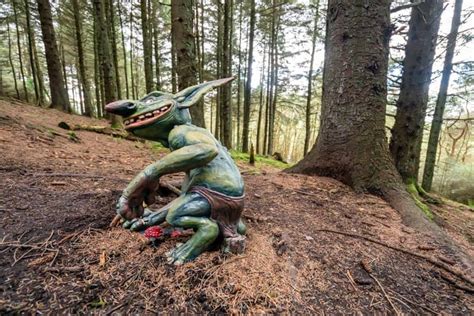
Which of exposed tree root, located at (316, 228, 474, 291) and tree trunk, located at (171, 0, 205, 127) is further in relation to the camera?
tree trunk, located at (171, 0, 205, 127)

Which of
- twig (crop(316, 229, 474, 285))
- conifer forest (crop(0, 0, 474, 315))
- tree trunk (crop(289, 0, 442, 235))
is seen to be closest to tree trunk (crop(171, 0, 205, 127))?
conifer forest (crop(0, 0, 474, 315))

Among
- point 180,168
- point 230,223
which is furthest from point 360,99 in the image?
point 180,168

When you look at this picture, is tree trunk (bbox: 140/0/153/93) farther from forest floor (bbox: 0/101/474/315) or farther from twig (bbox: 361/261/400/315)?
twig (bbox: 361/261/400/315)

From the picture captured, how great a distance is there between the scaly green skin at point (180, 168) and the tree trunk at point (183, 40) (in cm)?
406

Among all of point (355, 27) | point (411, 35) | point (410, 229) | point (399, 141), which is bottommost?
point (410, 229)

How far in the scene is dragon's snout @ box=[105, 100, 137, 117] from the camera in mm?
1550

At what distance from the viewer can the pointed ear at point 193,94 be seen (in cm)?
171

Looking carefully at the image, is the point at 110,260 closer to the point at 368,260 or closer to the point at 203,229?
the point at 203,229

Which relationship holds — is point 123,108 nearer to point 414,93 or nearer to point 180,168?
point 180,168

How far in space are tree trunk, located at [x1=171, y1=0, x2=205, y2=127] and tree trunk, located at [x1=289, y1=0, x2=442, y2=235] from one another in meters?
3.12

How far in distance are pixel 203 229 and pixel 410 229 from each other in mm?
2119

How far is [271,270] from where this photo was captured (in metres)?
1.48

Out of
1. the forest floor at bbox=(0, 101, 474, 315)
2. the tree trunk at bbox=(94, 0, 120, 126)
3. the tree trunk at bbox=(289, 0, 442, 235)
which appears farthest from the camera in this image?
the tree trunk at bbox=(94, 0, 120, 126)

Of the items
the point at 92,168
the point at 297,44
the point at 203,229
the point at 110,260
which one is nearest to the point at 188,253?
the point at 203,229
